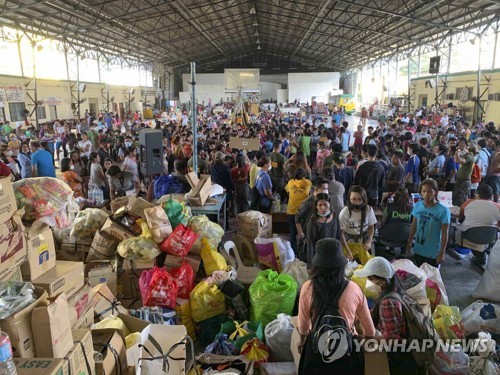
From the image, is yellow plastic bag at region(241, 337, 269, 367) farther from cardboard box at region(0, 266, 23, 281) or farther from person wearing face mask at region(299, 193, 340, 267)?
cardboard box at region(0, 266, 23, 281)

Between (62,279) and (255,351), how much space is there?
1548 mm

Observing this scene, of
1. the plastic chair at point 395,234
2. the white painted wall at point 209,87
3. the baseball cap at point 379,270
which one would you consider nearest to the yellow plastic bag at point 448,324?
the baseball cap at point 379,270

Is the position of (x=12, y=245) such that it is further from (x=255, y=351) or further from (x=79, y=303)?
(x=255, y=351)

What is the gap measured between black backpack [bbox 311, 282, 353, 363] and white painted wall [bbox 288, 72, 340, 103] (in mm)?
36771

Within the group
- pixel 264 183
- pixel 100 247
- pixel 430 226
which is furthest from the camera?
pixel 264 183

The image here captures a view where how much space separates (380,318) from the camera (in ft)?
8.18

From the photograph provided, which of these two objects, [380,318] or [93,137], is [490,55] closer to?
[93,137]

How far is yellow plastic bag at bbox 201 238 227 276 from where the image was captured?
4238 mm

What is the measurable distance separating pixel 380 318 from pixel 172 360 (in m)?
1.38

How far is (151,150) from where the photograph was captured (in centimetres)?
611

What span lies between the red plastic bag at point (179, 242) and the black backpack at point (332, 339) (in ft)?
7.51

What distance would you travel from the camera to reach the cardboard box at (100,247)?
4.41m

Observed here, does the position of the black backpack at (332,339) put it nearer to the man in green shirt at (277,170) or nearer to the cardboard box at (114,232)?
the cardboard box at (114,232)

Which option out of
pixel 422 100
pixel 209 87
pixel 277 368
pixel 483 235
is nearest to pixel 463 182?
pixel 483 235
